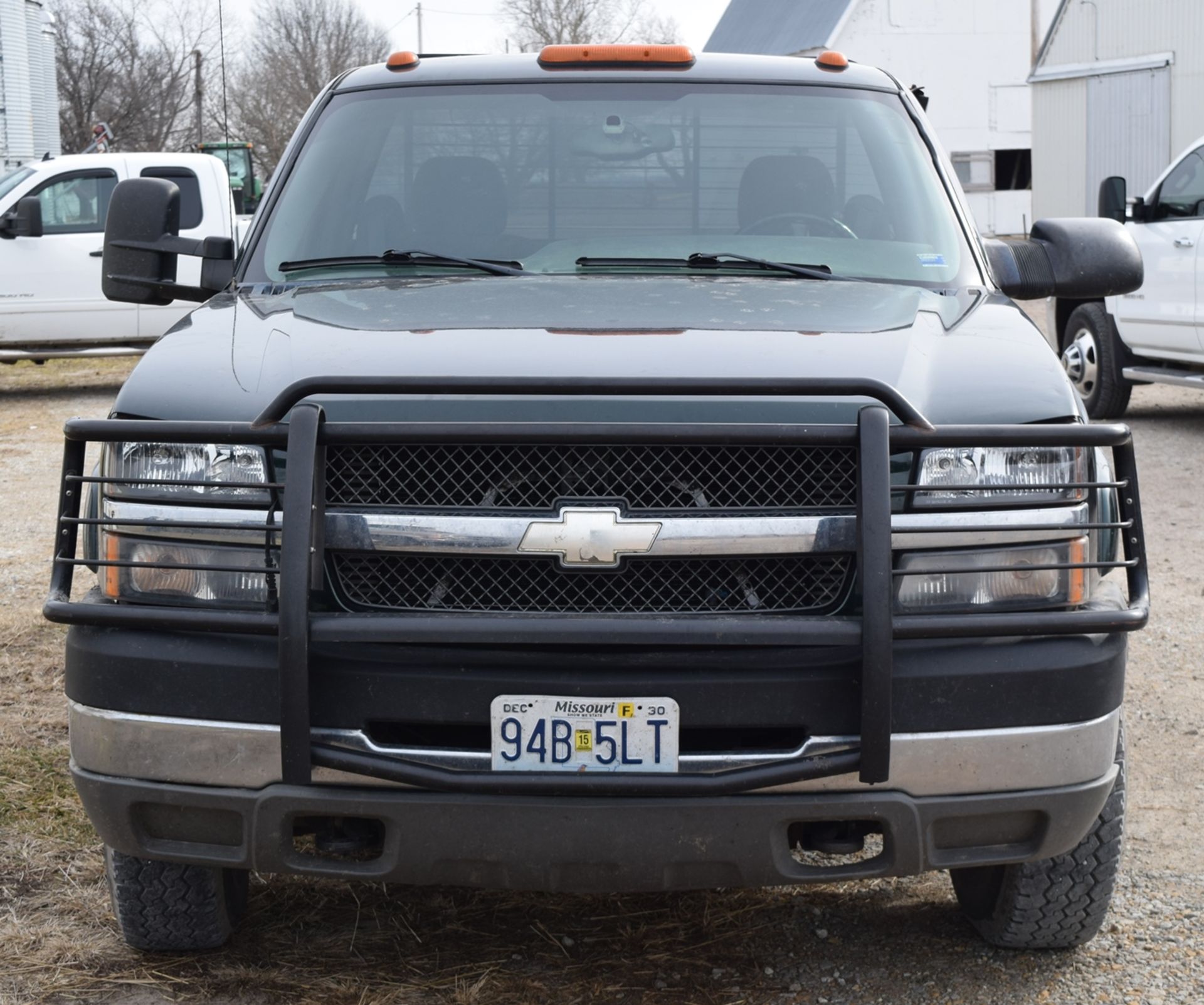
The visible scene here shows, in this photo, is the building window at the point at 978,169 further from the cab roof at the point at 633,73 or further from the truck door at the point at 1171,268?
the cab roof at the point at 633,73

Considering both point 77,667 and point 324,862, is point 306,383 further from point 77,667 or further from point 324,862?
point 324,862

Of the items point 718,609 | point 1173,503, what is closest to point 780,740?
point 718,609

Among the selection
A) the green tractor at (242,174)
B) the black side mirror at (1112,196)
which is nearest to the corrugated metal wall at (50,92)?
the green tractor at (242,174)

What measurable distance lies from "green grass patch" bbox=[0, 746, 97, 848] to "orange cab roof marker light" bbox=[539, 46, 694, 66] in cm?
237

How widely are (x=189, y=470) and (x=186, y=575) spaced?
0.19 meters

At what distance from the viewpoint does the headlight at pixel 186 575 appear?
2789mm

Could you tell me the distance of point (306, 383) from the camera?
8.84 ft

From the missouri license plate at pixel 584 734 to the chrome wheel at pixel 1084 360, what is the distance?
9.48 metres

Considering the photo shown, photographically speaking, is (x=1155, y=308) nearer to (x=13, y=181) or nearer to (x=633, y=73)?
(x=633, y=73)

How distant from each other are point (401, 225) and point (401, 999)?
194 cm

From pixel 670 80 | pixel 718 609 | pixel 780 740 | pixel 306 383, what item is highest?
pixel 670 80

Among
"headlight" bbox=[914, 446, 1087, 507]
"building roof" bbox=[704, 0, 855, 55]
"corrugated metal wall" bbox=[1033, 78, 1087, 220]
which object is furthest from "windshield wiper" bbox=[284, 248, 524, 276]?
"building roof" bbox=[704, 0, 855, 55]

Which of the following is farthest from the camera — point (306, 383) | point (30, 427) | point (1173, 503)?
point (30, 427)

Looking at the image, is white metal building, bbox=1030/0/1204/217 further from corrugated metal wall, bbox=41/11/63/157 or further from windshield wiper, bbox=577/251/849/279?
windshield wiper, bbox=577/251/849/279
